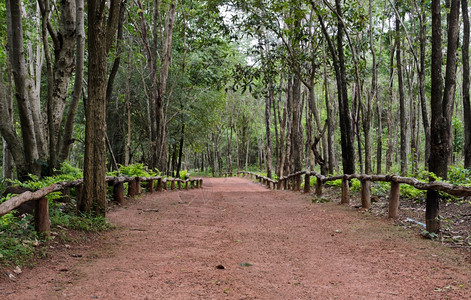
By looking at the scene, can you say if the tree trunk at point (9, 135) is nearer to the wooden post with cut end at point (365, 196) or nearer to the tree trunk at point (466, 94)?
the wooden post with cut end at point (365, 196)

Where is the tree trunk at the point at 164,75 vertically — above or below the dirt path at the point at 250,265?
above

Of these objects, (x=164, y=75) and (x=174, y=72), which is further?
(x=174, y=72)

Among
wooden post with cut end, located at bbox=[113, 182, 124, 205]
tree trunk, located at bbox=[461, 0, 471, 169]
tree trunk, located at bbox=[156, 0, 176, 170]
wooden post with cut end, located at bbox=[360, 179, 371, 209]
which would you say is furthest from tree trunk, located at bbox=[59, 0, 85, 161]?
tree trunk, located at bbox=[461, 0, 471, 169]

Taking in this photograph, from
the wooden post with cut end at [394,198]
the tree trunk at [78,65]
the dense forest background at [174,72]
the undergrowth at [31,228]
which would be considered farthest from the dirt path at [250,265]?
the tree trunk at [78,65]

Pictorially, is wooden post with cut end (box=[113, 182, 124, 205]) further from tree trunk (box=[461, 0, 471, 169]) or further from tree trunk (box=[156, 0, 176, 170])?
tree trunk (box=[461, 0, 471, 169])

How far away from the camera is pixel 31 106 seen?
9.13 meters

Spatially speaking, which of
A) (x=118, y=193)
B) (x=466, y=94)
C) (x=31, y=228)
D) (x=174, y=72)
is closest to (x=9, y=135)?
(x=118, y=193)

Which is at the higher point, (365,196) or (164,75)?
(164,75)

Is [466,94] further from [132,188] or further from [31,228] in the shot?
[31,228]

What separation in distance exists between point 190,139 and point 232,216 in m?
19.3

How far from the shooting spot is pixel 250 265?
182 inches

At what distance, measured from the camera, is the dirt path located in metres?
3.70

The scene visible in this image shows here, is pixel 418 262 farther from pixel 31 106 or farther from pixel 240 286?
pixel 31 106

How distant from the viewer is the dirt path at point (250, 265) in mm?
3699
